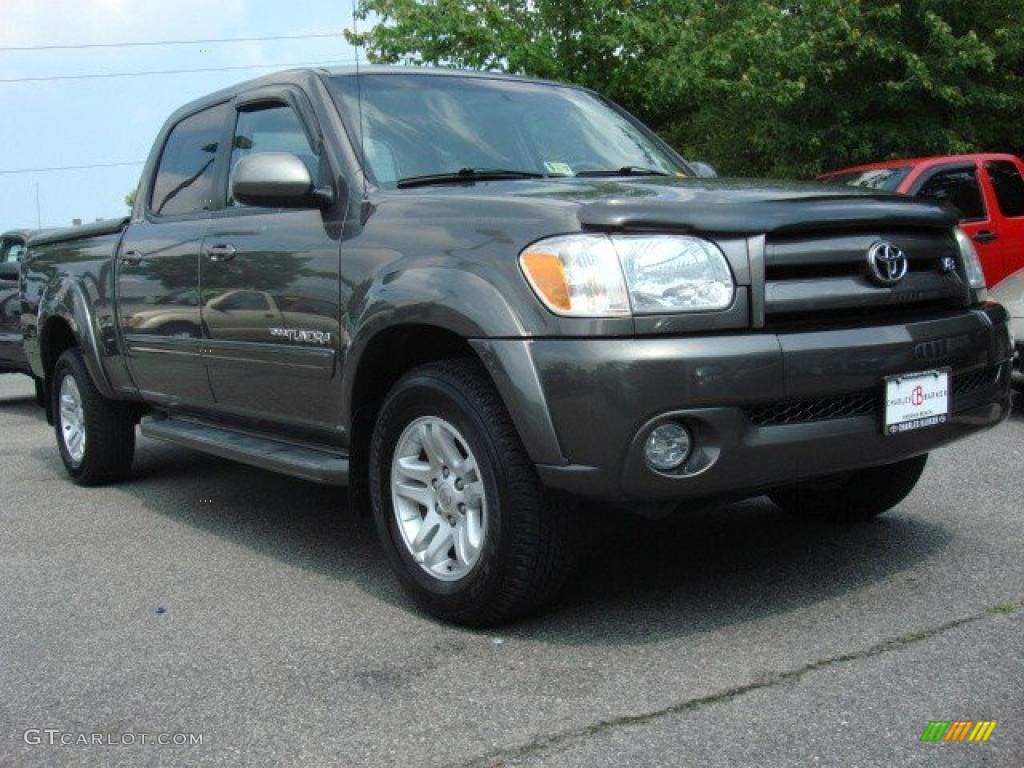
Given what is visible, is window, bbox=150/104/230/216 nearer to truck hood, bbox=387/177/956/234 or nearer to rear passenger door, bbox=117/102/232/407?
rear passenger door, bbox=117/102/232/407

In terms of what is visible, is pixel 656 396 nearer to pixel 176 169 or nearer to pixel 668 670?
pixel 668 670

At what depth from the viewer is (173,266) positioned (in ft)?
17.3

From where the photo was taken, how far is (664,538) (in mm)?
4691

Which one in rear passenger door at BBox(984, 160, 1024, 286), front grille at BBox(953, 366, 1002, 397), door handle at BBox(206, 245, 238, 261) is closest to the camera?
front grille at BBox(953, 366, 1002, 397)

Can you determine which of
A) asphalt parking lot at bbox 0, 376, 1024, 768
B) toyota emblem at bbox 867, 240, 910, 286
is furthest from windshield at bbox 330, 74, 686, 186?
asphalt parking lot at bbox 0, 376, 1024, 768

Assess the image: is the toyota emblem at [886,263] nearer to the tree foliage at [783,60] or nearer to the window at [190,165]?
the window at [190,165]

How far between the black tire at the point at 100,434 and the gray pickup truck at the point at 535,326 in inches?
54.3

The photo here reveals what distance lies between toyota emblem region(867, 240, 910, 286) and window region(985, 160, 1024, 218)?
8.01 m

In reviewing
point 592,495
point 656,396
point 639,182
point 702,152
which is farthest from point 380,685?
point 702,152

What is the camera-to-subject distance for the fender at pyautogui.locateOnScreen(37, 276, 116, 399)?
6141 mm

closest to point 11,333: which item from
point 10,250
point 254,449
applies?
point 10,250

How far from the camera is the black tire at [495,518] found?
3.44 metres

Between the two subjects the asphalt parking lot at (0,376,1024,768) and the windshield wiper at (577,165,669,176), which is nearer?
the asphalt parking lot at (0,376,1024,768)

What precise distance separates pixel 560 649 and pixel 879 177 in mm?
8027
